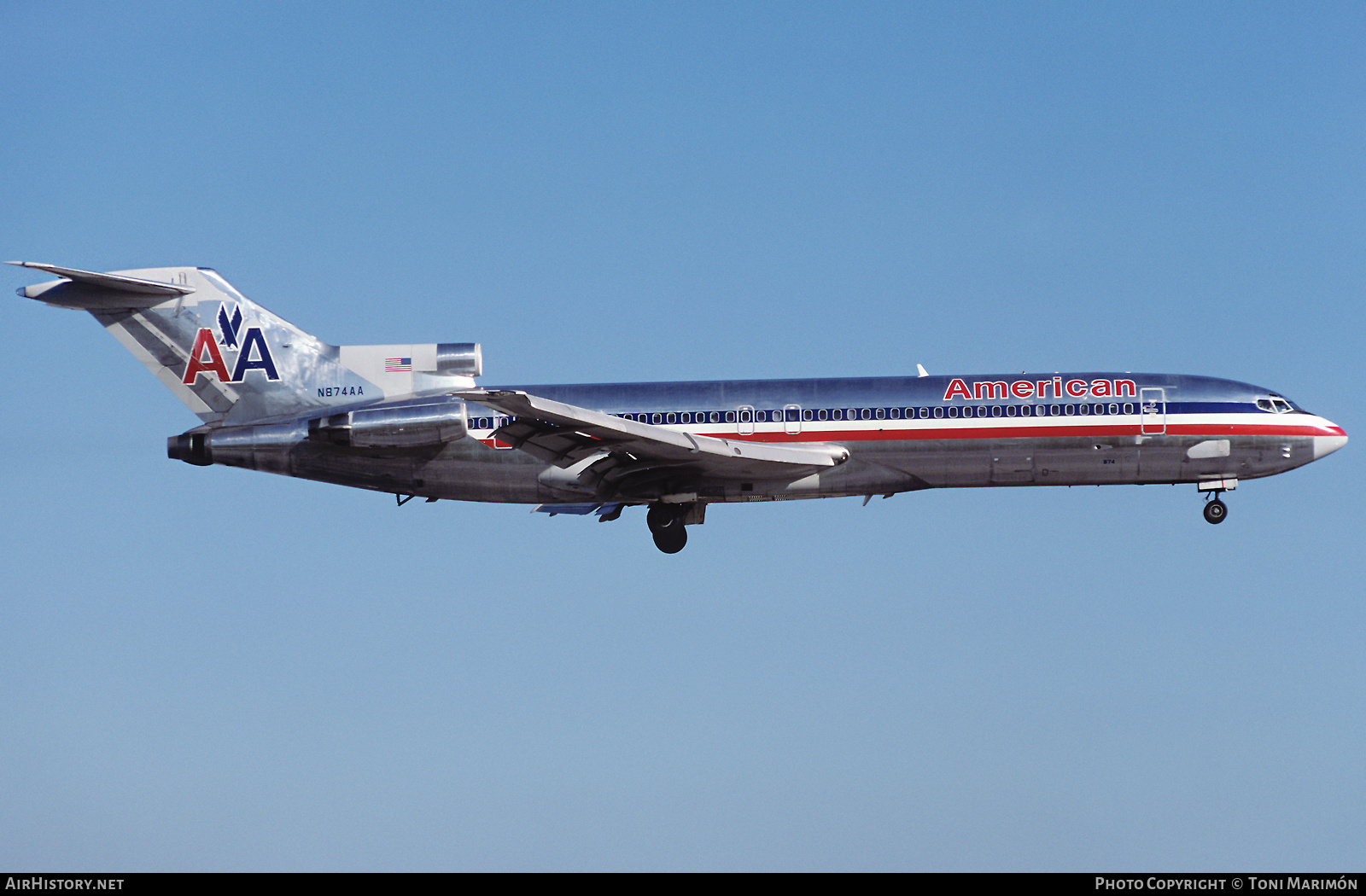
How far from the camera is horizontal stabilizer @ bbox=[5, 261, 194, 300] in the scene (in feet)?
108

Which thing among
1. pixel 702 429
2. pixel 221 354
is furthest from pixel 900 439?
pixel 221 354

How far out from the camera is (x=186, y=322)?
3444 cm

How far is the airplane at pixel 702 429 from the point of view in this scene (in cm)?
3275

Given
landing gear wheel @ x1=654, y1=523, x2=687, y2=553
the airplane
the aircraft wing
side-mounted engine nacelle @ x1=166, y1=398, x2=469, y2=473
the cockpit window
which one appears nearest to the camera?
the aircraft wing

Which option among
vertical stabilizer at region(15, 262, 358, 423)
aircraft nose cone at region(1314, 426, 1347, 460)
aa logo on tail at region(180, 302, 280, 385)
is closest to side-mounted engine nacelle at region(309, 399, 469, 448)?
vertical stabilizer at region(15, 262, 358, 423)

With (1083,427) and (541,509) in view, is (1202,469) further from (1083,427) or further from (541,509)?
(541,509)

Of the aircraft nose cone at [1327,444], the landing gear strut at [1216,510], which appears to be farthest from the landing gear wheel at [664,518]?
the aircraft nose cone at [1327,444]

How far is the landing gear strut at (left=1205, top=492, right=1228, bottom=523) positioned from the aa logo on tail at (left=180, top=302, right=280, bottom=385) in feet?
71.9

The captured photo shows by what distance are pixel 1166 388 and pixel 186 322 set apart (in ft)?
74.8

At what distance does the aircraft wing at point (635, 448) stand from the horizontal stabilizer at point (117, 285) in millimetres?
9058

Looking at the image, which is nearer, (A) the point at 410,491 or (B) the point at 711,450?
(B) the point at 711,450

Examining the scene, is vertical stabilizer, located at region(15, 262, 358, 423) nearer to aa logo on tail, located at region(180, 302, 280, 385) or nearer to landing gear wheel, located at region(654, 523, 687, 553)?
aa logo on tail, located at region(180, 302, 280, 385)

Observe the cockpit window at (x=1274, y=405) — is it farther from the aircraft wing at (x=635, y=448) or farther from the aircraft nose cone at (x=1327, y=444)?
the aircraft wing at (x=635, y=448)
